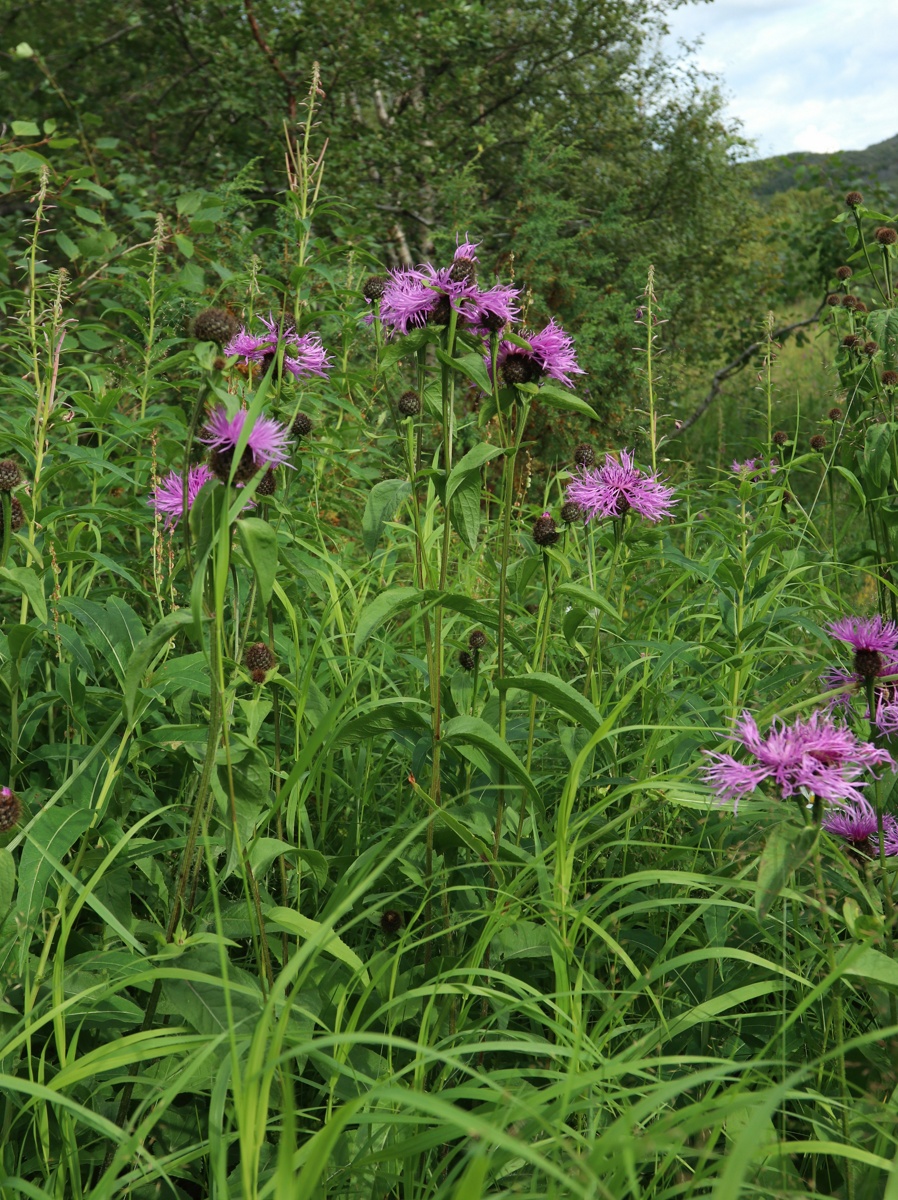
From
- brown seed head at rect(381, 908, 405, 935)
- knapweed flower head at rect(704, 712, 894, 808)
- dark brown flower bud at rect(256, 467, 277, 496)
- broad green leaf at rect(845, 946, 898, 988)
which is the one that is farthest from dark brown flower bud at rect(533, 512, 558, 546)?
broad green leaf at rect(845, 946, 898, 988)

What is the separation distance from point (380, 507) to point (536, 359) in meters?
0.32

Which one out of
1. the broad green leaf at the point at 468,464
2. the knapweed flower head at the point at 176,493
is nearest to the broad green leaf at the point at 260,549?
the broad green leaf at the point at 468,464

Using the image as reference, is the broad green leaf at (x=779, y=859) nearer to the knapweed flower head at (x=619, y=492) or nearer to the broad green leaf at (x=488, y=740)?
the broad green leaf at (x=488, y=740)

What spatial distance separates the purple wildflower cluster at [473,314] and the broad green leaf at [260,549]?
1.60ft

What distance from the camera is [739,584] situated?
189cm

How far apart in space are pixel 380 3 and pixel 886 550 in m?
5.65

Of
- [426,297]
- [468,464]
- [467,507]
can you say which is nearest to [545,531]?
[467,507]

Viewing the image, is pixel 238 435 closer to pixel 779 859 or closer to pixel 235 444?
pixel 235 444

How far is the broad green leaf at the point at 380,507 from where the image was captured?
1418mm

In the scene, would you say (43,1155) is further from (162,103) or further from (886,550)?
(162,103)

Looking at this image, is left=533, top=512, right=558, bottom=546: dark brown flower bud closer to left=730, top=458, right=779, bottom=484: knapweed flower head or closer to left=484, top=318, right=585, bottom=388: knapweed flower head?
left=484, top=318, right=585, bottom=388: knapweed flower head

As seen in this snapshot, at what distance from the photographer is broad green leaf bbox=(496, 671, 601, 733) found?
1246 millimetres

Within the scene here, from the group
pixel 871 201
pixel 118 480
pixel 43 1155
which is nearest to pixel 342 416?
pixel 118 480

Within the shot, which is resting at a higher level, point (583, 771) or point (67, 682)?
point (67, 682)
